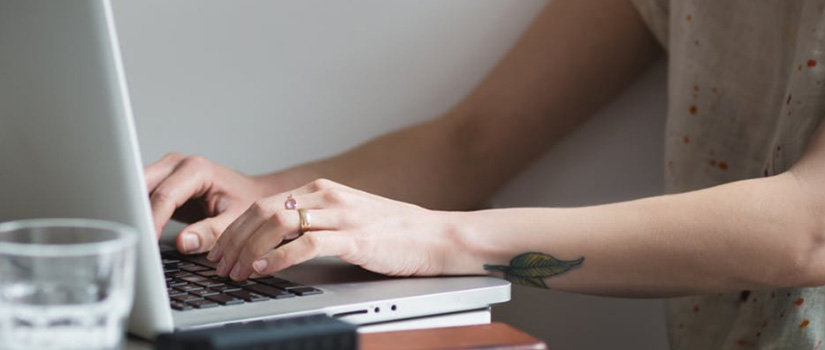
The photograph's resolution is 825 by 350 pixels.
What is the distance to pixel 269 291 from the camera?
0.87 meters

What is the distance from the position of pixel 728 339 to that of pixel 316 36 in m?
0.67

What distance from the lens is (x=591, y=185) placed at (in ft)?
4.99

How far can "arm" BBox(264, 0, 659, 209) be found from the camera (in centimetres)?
145

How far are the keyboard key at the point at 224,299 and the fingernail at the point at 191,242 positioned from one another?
18 centimetres

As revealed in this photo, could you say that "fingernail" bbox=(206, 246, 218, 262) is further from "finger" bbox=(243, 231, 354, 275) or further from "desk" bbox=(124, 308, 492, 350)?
"desk" bbox=(124, 308, 492, 350)

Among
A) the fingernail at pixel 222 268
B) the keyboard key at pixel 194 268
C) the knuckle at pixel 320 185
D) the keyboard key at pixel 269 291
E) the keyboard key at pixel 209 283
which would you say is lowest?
the keyboard key at pixel 269 291

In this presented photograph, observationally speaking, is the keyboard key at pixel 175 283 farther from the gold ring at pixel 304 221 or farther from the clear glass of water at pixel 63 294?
the clear glass of water at pixel 63 294

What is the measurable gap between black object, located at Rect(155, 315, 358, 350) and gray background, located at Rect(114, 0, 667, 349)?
94 cm

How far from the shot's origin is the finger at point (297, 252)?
0.88 metres

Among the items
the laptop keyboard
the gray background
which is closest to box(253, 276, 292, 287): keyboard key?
the laptop keyboard

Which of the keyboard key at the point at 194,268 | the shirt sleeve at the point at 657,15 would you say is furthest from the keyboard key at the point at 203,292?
the shirt sleeve at the point at 657,15

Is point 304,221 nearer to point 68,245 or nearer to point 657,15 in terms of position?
point 68,245

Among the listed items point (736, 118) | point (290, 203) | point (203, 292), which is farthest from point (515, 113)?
point (203, 292)

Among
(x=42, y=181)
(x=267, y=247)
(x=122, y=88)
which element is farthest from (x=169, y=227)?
(x=122, y=88)
